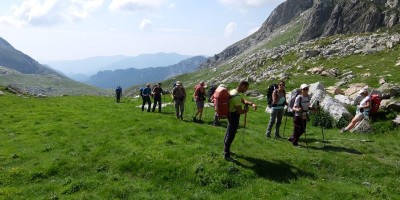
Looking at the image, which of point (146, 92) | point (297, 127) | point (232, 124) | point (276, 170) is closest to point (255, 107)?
point (232, 124)

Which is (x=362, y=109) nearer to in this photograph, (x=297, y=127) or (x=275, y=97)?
(x=275, y=97)

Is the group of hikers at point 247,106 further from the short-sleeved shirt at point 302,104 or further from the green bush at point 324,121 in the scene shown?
the green bush at point 324,121

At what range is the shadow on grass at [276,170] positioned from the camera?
16312 millimetres

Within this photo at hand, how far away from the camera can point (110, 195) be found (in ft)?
50.6

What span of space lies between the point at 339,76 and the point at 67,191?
4263 centimetres

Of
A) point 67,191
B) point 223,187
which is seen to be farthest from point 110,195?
point 223,187

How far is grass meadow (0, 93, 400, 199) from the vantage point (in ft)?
50.6

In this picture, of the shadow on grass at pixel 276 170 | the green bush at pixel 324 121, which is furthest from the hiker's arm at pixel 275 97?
the green bush at pixel 324 121

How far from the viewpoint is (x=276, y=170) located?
1686 centimetres

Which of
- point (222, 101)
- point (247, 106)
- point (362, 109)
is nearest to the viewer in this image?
point (222, 101)

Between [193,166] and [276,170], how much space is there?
152 inches

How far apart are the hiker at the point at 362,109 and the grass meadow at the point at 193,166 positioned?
117 centimetres

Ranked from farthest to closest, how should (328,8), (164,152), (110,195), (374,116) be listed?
(328,8) → (374,116) → (164,152) → (110,195)

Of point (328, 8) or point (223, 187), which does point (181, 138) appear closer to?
point (223, 187)
